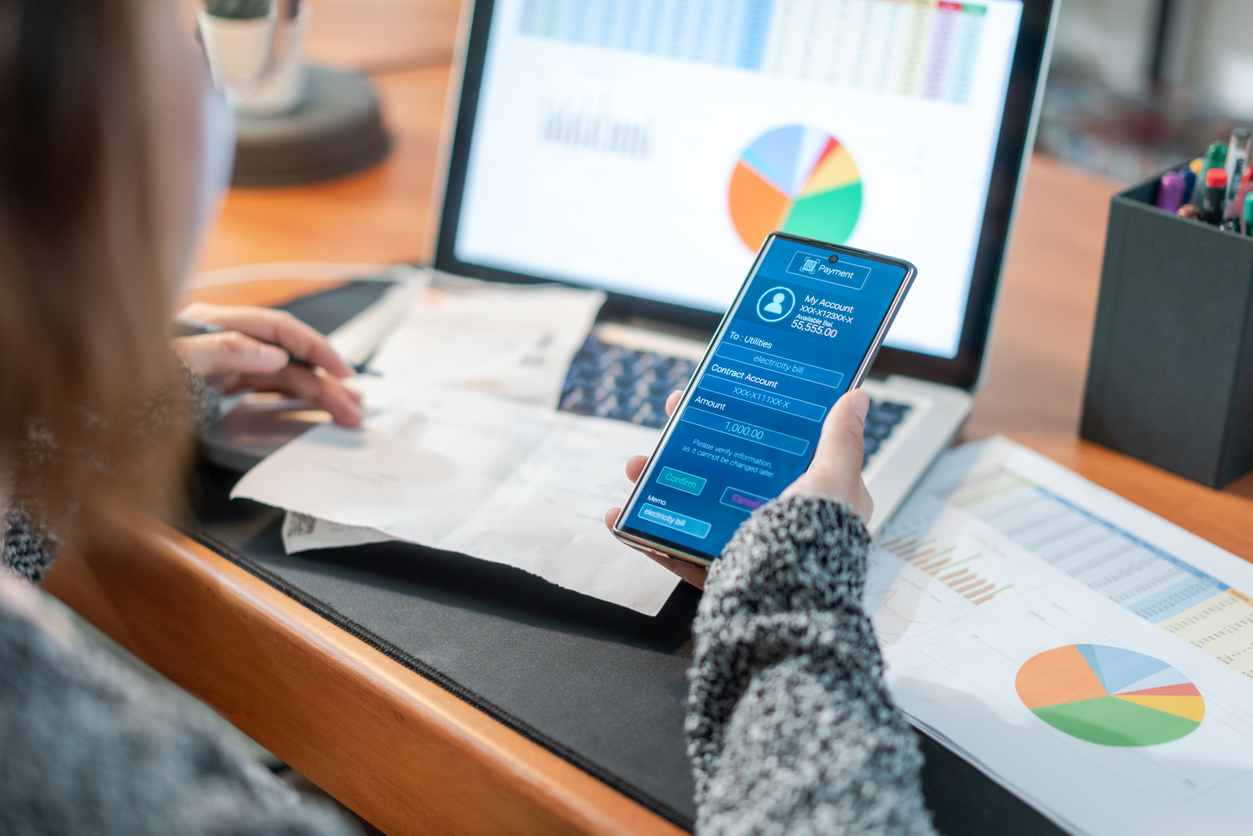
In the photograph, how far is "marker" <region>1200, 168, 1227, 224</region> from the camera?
0.56m

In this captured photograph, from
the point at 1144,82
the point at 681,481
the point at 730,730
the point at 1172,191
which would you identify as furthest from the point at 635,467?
the point at 1144,82

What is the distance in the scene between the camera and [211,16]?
868 millimetres

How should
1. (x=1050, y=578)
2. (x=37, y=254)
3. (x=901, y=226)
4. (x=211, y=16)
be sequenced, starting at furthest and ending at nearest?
1. (x=211, y=16)
2. (x=901, y=226)
3. (x=1050, y=578)
4. (x=37, y=254)

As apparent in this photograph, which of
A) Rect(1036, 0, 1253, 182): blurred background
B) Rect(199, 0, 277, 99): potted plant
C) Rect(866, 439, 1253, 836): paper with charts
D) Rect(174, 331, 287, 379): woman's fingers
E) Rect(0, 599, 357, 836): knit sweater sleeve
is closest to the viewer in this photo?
Rect(0, 599, 357, 836): knit sweater sleeve

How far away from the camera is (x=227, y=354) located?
0.62 m

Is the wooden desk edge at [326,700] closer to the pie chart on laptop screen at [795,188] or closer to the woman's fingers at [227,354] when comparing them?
the woman's fingers at [227,354]

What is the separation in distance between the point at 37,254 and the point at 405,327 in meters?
0.34

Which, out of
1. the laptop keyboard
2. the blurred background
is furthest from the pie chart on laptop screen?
the blurred background

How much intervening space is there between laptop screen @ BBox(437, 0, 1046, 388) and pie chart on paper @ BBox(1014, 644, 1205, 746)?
26cm

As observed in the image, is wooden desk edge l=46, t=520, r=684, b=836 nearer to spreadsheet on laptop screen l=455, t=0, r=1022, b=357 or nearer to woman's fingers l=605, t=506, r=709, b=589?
woman's fingers l=605, t=506, r=709, b=589

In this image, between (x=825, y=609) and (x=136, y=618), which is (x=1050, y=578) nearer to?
(x=825, y=609)

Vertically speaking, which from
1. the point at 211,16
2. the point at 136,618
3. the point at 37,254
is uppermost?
the point at 211,16

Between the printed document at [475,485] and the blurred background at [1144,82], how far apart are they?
174cm

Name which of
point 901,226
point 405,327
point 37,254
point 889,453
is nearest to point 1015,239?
point 901,226
